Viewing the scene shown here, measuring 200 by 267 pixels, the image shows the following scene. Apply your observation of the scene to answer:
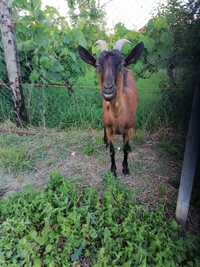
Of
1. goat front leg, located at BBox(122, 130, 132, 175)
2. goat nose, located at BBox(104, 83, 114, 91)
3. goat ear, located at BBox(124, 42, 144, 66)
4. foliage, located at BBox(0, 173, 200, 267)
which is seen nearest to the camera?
foliage, located at BBox(0, 173, 200, 267)

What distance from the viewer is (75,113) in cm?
532

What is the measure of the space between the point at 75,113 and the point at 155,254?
3358mm

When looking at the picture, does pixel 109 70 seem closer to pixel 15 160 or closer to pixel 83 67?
pixel 15 160

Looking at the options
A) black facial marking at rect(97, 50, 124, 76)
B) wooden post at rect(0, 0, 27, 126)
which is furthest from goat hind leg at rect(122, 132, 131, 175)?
wooden post at rect(0, 0, 27, 126)

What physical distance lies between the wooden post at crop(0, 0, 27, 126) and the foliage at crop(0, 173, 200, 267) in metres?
2.33

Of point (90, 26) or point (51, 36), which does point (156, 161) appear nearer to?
point (51, 36)

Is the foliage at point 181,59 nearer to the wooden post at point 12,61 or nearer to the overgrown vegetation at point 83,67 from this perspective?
the overgrown vegetation at point 83,67

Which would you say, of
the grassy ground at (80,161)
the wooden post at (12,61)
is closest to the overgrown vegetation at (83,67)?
the wooden post at (12,61)

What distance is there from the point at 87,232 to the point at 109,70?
1.44m

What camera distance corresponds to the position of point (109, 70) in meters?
2.64

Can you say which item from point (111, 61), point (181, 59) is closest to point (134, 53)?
point (111, 61)

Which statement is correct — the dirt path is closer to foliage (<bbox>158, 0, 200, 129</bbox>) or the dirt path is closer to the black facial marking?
foliage (<bbox>158, 0, 200, 129</bbox>)

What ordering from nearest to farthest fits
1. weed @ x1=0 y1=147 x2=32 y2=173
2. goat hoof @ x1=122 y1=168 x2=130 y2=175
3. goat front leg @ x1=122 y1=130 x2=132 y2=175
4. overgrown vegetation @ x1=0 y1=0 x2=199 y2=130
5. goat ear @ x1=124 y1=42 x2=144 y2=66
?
goat ear @ x1=124 y1=42 x2=144 y2=66
goat front leg @ x1=122 y1=130 x2=132 y2=175
goat hoof @ x1=122 y1=168 x2=130 y2=175
weed @ x1=0 y1=147 x2=32 y2=173
overgrown vegetation @ x1=0 y1=0 x2=199 y2=130

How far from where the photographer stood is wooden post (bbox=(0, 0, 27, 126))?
15.0 ft
